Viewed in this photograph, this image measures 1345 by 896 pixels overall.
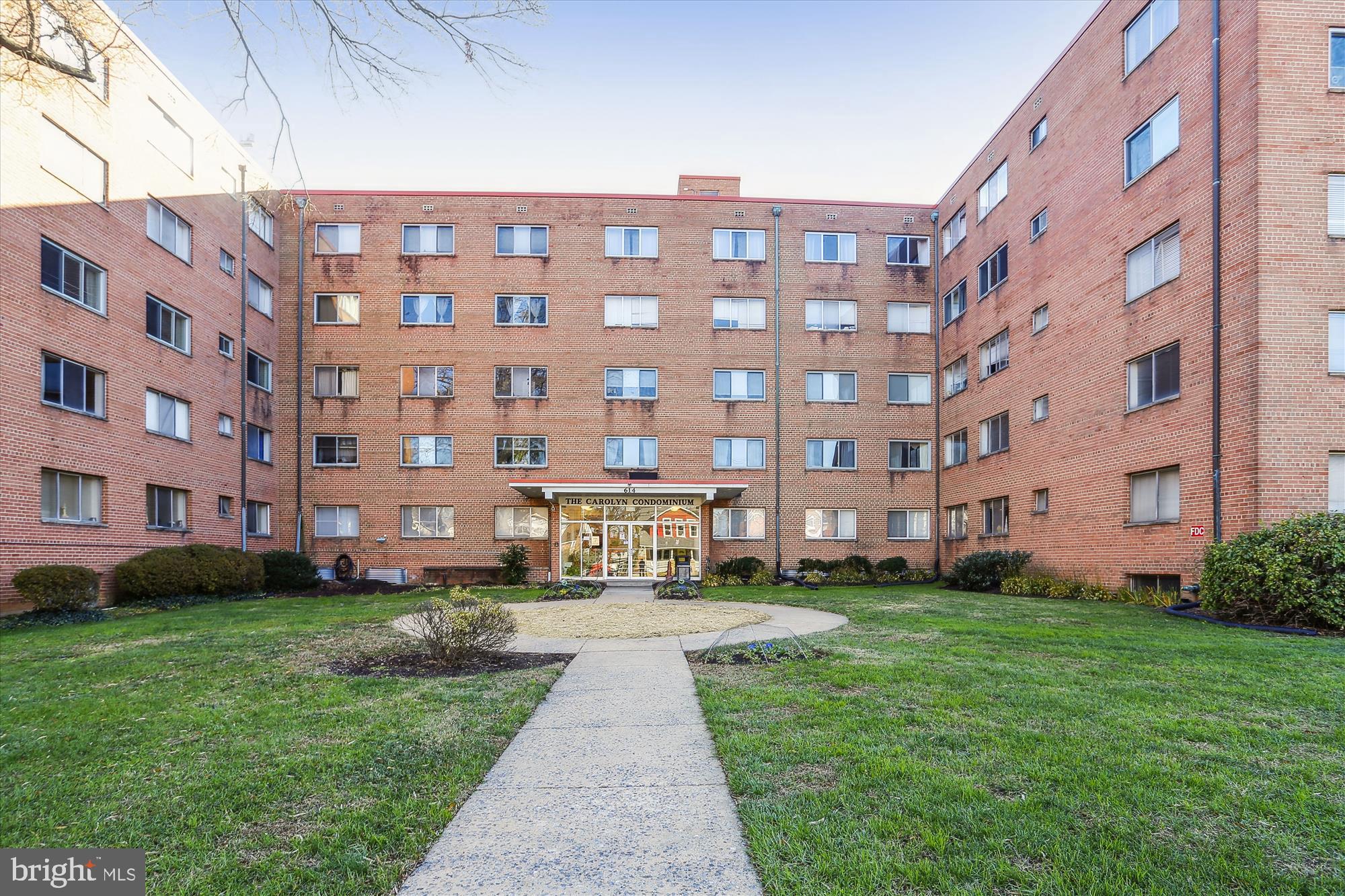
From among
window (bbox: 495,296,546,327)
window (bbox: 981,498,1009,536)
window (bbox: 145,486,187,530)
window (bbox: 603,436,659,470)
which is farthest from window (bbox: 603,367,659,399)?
window (bbox: 145,486,187,530)

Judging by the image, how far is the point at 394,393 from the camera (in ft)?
92.0

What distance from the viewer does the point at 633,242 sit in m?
29.0

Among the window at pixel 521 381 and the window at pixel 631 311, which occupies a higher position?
the window at pixel 631 311

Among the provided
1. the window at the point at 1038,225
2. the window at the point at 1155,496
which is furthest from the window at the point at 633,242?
the window at the point at 1155,496

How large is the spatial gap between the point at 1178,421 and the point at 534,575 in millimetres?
20512

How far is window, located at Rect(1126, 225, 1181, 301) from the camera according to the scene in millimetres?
16547

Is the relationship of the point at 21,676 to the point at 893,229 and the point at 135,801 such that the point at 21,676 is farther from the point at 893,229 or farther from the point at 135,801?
the point at 893,229

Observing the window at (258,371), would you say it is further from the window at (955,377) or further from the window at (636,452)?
the window at (955,377)

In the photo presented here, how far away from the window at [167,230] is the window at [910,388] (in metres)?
24.5

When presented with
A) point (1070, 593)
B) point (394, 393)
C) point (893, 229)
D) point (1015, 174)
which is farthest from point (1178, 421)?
point (394, 393)

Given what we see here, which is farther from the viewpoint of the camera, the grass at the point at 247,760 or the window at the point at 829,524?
the window at the point at 829,524

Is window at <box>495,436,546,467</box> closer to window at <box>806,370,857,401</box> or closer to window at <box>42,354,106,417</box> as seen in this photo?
window at <box>806,370,857,401</box>

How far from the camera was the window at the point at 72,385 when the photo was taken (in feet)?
55.6

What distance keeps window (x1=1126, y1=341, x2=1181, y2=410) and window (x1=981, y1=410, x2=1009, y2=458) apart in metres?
6.36
